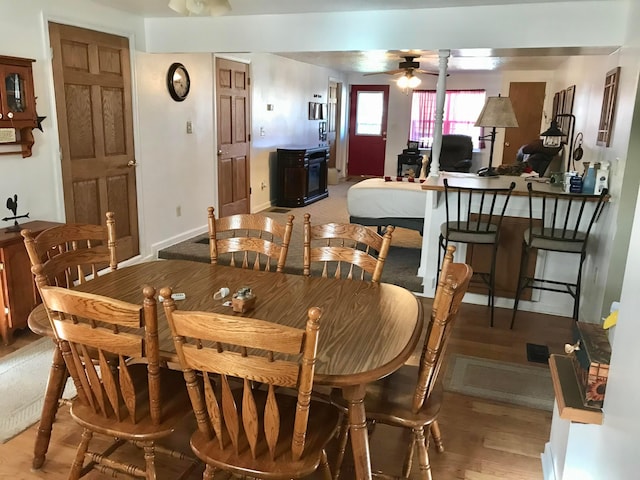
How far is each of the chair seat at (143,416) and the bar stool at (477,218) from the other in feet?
8.04

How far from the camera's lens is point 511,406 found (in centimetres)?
277

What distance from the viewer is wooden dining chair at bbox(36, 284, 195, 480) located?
158 cm

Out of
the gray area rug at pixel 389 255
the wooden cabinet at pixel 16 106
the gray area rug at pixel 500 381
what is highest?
the wooden cabinet at pixel 16 106

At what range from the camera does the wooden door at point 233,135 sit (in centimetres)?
611

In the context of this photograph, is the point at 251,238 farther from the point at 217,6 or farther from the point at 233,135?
the point at 233,135

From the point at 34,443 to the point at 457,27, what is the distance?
3.86m

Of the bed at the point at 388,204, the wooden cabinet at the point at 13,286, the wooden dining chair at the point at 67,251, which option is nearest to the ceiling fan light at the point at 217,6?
the wooden dining chair at the point at 67,251

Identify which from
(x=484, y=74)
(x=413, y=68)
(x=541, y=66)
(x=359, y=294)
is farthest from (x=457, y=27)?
(x=484, y=74)

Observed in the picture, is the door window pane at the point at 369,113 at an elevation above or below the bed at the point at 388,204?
above

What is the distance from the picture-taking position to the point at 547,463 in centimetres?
223

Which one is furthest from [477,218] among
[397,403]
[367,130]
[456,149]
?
[367,130]

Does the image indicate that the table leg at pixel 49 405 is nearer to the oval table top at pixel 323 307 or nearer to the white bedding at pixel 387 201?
the oval table top at pixel 323 307

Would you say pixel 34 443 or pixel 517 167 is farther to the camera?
pixel 517 167

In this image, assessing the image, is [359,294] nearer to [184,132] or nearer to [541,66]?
[184,132]
